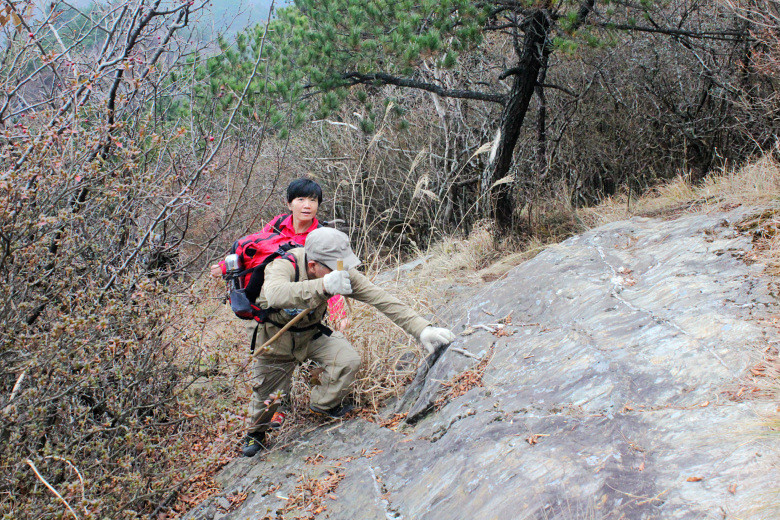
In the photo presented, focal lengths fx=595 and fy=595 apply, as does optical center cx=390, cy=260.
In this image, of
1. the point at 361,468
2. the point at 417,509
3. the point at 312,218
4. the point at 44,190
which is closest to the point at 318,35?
the point at 312,218

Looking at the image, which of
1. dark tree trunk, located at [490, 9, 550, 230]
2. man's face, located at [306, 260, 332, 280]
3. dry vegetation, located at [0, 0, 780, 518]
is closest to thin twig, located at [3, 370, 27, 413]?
dry vegetation, located at [0, 0, 780, 518]

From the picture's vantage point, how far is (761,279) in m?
3.11

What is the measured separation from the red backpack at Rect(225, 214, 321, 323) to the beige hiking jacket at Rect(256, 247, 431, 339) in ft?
0.16

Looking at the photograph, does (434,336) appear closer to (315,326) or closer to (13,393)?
(315,326)

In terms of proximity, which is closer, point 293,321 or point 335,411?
point 293,321

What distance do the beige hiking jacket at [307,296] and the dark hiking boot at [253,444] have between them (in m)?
0.80

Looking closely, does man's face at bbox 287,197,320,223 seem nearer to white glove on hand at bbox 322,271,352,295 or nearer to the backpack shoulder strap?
the backpack shoulder strap

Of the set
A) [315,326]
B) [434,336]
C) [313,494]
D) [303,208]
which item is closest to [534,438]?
[434,336]

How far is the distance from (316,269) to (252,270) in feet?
1.43

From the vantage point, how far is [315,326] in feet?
12.6

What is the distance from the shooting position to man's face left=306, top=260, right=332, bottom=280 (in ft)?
11.4

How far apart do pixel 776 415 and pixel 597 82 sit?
7134 millimetres

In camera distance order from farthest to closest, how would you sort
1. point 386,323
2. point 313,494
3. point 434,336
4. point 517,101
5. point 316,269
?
1. point 517,101
2. point 386,323
3. point 316,269
4. point 434,336
5. point 313,494

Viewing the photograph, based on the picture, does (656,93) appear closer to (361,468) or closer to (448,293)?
(448,293)
